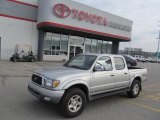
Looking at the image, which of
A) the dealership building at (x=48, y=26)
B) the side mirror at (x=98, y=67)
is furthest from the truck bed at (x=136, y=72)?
the dealership building at (x=48, y=26)

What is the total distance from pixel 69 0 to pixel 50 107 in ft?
60.4

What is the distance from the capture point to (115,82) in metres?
6.34

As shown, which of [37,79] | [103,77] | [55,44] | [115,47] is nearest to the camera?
[37,79]

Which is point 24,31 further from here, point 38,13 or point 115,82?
point 115,82

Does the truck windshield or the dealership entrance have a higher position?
the dealership entrance

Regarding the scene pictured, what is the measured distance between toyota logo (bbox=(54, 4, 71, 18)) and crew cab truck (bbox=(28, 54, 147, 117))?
15.2 metres

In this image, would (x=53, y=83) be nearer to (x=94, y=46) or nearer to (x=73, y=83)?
(x=73, y=83)

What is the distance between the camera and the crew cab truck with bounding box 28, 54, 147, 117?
187 inches

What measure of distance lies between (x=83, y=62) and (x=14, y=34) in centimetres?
1679

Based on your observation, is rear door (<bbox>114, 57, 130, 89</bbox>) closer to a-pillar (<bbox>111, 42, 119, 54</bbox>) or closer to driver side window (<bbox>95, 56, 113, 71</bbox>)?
driver side window (<bbox>95, 56, 113, 71</bbox>)

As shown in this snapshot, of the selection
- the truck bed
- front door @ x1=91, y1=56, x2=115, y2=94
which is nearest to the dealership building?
the truck bed

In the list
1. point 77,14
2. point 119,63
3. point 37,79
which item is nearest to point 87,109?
point 37,79

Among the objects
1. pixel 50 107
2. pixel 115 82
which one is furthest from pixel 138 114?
pixel 50 107

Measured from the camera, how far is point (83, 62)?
6062mm
